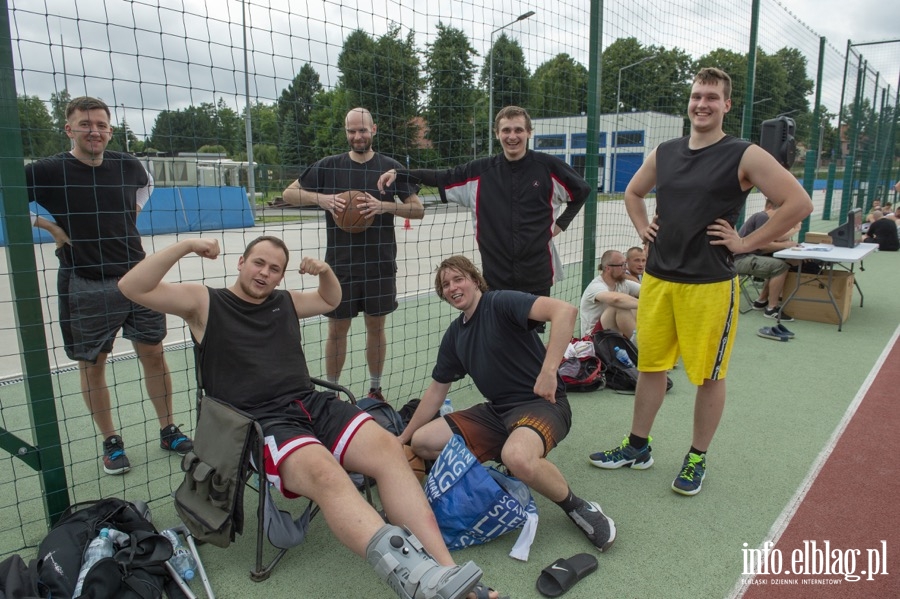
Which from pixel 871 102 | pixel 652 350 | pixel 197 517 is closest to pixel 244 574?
pixel 197 517

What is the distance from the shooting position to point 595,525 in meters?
2.25

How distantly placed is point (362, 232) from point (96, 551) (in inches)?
78.2

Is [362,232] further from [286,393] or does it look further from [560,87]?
[560,87]

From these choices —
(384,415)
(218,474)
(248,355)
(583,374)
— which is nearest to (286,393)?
(248,355)

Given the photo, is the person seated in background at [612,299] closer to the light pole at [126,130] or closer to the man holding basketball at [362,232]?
the man holding basketball at [362,232]

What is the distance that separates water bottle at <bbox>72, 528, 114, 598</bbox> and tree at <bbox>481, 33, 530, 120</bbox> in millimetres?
3552

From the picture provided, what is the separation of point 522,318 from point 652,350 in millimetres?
741

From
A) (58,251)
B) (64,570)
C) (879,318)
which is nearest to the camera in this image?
(64,570)

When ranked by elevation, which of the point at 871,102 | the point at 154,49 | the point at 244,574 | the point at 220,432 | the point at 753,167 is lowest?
the point at 244,574

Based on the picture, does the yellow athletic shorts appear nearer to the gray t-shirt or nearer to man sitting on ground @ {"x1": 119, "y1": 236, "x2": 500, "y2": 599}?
man sitting on ground @ {"x1": 119, "y1": 236, "x2": 500, "y2": 599}

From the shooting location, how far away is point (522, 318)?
2.40 meters

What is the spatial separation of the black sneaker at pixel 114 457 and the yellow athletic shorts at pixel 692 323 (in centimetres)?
256

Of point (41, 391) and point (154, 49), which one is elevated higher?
point (154, 49)

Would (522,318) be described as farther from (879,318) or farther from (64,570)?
(879,318)
